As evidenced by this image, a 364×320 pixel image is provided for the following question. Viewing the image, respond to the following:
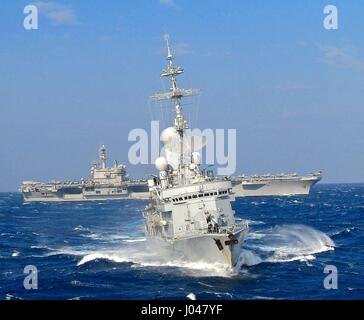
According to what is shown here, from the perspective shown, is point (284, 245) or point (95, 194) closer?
point (284, 245)

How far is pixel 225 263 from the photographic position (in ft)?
99.0

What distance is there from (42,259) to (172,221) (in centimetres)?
1274

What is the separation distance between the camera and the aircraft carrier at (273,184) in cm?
12706

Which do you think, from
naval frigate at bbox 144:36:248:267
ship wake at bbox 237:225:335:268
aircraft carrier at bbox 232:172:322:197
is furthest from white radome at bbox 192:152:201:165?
aircraft carrier at bbox 232:172:322:197

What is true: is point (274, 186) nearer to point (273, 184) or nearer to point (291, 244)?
point (273, 184)

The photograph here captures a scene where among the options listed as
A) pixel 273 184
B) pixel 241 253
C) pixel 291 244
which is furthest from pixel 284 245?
pixel 273 184

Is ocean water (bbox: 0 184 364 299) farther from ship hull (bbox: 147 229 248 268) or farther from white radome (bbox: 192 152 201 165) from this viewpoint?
white radome (bbox: 192 152 201 165)

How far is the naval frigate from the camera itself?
30.5m

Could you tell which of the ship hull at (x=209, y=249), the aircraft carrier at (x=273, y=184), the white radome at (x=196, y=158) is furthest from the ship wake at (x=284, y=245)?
the aircraft carrier at (x=273, y=184)

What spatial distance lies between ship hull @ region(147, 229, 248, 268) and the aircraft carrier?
94516 mm

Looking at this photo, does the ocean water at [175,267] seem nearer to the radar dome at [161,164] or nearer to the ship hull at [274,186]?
the radar dome at [161,164]

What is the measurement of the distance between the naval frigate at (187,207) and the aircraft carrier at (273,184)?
8808 cm

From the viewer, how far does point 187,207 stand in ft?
109

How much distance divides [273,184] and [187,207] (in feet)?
319
